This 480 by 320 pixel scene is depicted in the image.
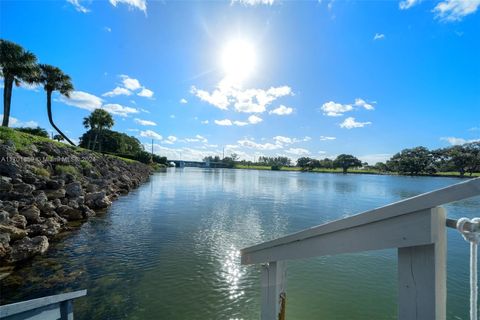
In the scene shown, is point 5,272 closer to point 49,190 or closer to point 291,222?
point 49,190

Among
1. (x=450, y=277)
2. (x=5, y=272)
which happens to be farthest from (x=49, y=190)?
(x=450, y=277)

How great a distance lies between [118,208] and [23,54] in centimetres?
2324

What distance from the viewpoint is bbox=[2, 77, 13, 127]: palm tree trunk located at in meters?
24.1

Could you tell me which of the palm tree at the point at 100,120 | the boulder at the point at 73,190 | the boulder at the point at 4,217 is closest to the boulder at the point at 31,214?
the boulder at the point at 4,217

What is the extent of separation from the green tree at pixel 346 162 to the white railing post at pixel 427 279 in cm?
13636

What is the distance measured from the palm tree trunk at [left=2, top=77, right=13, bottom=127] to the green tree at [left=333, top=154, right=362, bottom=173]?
12835 cm

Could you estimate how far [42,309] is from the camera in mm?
2379

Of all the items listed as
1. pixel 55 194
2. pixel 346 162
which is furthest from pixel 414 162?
pixel 55 194

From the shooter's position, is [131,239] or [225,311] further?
[131,239]

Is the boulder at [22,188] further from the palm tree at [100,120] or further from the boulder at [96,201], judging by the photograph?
the palm tree at [100,120]

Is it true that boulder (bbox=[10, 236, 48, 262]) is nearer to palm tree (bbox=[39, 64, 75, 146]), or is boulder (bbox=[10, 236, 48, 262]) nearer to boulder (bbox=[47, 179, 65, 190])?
boulder (bbox=[47, 179, 65, 190])

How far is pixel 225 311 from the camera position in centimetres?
535

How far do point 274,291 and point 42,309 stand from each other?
2.24 meters

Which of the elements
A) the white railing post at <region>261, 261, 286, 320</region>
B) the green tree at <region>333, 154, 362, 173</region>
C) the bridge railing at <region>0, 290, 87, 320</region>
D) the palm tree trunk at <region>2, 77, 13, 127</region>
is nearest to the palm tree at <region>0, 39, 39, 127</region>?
the palm tree trunk at <region>2, 77, 13, 127</region>
